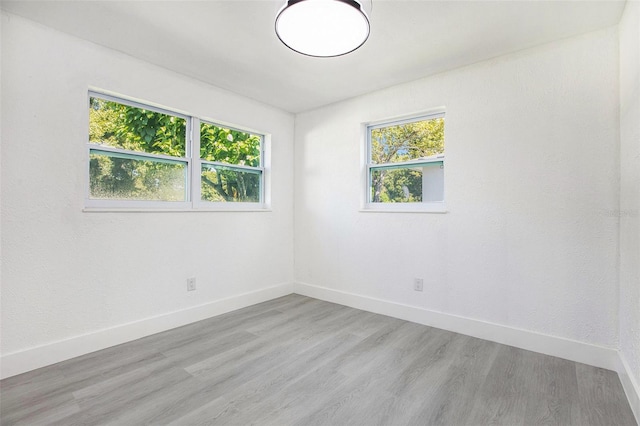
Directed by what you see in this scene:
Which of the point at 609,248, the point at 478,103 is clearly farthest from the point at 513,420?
the point at 478,103

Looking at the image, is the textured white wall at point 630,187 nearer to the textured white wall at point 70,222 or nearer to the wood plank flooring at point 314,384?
the wood plank flooring at point 314,384

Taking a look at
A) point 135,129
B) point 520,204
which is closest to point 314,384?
point 520,204

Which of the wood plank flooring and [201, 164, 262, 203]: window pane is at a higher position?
[201, 164, 262, 203]: window pane

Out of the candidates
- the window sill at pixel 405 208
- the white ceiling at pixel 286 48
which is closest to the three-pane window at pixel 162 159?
the white ceiling at pixel 286 48

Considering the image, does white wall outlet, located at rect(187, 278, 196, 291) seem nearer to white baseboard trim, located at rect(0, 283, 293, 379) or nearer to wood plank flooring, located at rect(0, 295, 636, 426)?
white baseboard trim, located at rect(0, 283, 293, 379)

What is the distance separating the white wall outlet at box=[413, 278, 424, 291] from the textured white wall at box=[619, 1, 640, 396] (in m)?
1.44

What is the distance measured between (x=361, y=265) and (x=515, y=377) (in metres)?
1.79

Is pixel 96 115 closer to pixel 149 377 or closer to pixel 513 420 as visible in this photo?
pixel 149 377

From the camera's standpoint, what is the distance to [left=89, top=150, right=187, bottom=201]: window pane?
2.56m

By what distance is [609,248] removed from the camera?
7.22 feet

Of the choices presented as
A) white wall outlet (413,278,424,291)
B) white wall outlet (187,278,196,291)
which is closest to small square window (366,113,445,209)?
white wall outlet (413,278,424,291)

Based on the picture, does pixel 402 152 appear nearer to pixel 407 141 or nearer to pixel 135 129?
pixel 407 141

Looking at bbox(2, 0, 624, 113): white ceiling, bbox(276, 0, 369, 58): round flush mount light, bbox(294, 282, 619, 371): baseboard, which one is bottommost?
bbox(294, 282, 619, 371): baseboard

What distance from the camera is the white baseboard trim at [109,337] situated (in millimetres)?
2111
